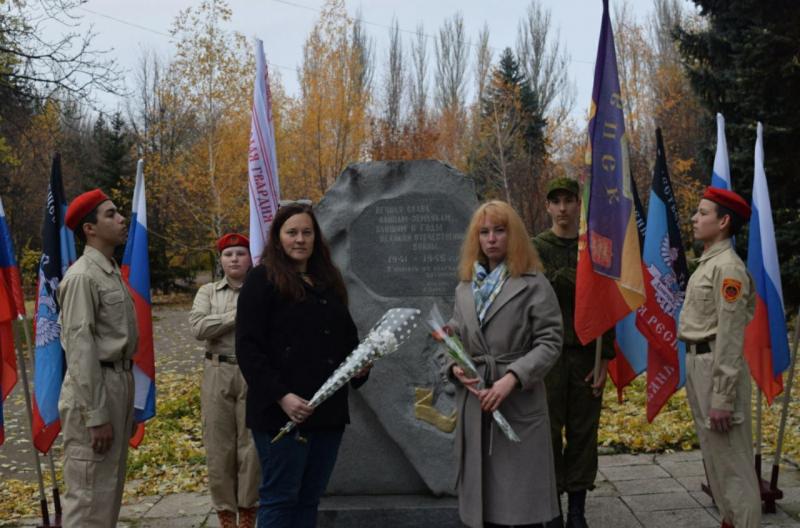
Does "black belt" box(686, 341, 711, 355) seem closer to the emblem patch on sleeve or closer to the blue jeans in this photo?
the emblem patch on sleeve

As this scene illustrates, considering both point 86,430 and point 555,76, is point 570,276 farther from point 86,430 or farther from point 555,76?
point 555,76

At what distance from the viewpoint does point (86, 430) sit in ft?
10.9

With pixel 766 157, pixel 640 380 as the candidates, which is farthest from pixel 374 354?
pixel 766 157

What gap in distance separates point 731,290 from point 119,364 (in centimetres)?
296

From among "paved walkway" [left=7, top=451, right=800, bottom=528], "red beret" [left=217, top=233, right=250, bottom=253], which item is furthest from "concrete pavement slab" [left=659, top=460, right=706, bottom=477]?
"red beret" [left=217, top=233, right=250, bottom=253]

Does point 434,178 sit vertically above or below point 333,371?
above

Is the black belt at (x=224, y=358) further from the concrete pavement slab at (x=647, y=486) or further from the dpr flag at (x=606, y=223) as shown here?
the concrete pavement slab at (x=647, y=486)

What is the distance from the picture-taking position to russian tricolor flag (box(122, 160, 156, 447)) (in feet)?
13.8

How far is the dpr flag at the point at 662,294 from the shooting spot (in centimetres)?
441

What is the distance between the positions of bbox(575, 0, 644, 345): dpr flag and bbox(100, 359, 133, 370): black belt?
7.44ft

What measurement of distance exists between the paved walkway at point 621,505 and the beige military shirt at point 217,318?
113cm

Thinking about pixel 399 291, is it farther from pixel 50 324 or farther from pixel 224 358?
pixel 50 324

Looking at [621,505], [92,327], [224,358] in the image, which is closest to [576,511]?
[621,505]

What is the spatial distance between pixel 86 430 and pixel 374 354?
139 centimetres
